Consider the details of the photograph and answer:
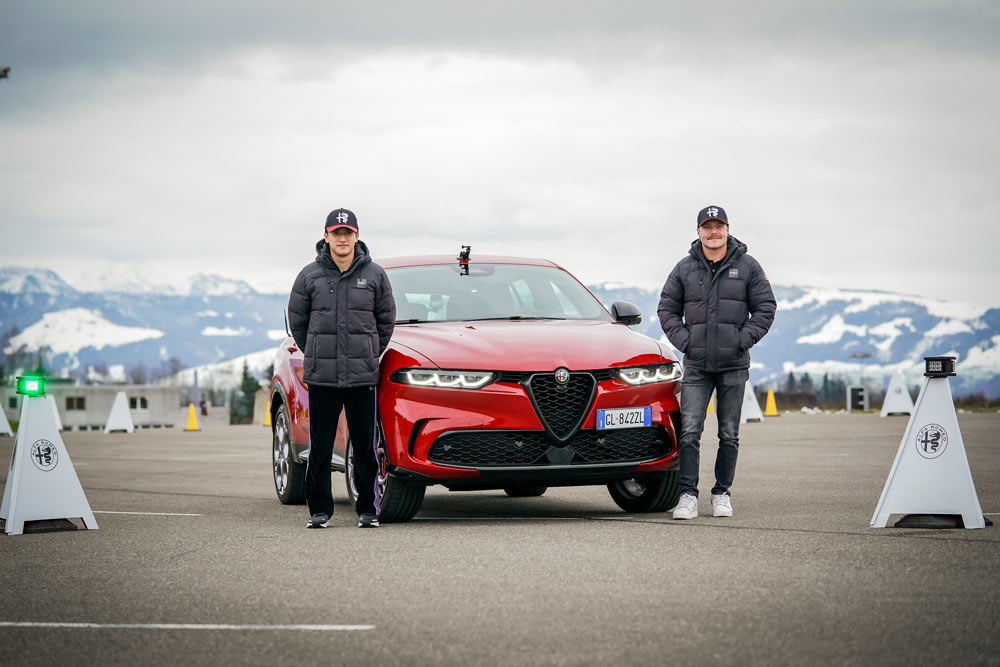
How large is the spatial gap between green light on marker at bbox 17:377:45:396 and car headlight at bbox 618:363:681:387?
4020mm

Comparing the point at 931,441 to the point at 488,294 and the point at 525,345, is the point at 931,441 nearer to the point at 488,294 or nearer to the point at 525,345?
the point at 525,345

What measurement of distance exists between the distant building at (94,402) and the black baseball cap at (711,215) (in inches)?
5354

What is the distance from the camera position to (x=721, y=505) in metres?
9.37

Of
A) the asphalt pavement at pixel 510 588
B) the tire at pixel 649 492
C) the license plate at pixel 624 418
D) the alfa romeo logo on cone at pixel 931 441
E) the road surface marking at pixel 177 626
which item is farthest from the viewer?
the tire at pixel 649 492

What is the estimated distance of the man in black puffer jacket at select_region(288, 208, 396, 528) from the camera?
29.7 feet

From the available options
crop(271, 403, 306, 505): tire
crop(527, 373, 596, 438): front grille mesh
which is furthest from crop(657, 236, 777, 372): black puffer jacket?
crop(271, 403, 306, 505): tire

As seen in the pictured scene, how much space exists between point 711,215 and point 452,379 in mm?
2189

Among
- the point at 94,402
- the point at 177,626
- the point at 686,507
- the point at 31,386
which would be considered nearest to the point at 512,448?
the point at 686,507

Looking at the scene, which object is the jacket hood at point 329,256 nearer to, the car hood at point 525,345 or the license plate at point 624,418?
the car hood at point 525,345

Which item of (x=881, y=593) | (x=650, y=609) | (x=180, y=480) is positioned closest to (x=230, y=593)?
(x=650, y=609)

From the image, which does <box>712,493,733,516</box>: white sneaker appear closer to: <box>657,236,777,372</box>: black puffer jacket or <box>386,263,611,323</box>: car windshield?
<box>657,236,777,372</box>: black puffer jacket

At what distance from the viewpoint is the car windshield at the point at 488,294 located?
10.0m

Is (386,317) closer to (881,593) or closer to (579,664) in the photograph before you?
(881,593)

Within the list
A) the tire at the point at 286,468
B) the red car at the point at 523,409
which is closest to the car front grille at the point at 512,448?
the red car at the point at 523,409
